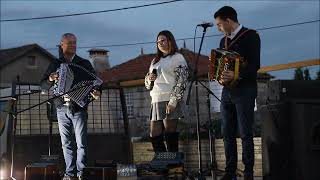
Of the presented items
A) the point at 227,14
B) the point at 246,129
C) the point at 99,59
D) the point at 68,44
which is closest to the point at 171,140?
the point at 246,129

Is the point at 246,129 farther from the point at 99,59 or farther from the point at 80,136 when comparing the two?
the point at 99,59

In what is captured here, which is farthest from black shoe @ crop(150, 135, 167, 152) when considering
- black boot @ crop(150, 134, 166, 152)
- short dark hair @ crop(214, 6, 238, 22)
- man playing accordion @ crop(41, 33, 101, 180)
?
short dark hair @ crop(214, 6, 238, 22)

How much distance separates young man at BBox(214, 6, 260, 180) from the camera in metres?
4.63

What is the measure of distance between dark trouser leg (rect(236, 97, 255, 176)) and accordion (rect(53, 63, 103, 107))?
1.82m

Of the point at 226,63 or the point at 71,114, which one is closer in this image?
the point at 226,63

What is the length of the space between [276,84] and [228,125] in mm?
600

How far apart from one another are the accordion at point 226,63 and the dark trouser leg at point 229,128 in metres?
0.26

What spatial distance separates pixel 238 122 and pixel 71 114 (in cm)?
199

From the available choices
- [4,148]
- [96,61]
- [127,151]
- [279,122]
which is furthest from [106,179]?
[96,61]

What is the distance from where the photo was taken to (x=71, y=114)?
5770mm

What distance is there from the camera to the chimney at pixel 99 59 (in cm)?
3256

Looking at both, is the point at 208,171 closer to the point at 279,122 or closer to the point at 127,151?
the point at 279,122

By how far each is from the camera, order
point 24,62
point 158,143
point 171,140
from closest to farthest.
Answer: point 171,140 < point 158,143 < point 24,62

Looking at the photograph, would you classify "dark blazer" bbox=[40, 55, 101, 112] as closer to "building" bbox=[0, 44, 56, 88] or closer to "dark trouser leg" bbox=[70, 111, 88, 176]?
"dark trouser leg" bbox=[70, 111, 88, 176]
